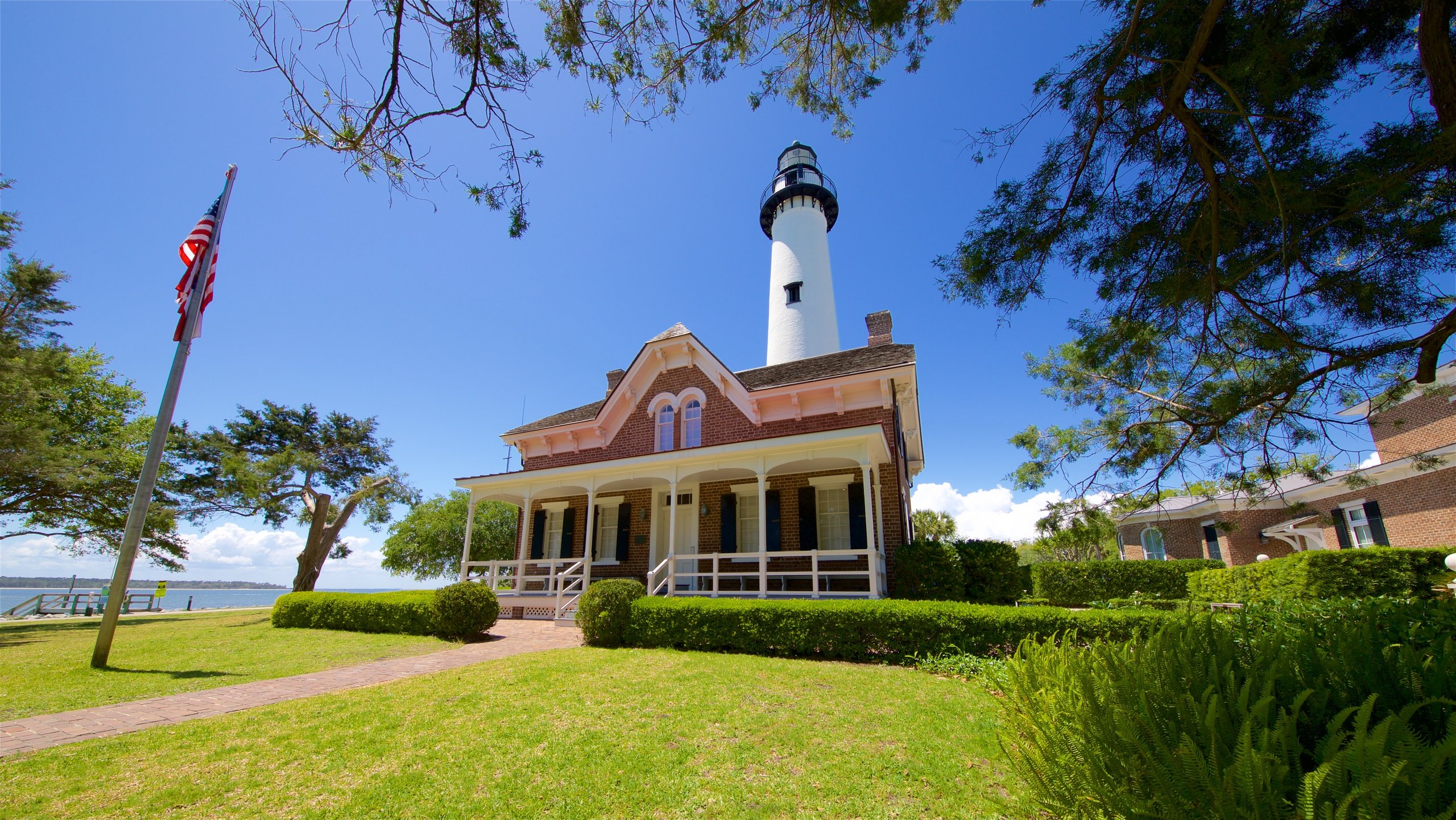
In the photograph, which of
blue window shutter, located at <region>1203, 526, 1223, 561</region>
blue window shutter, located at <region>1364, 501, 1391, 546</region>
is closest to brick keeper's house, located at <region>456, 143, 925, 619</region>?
blue window shutter, located at <region>1364, 501, 1391, 546</region>

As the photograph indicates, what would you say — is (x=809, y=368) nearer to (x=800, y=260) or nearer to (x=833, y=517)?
(x=833, y=517)

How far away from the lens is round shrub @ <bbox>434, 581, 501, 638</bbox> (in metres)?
10.7

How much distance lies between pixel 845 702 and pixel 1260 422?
5.67 metres

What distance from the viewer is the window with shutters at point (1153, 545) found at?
28.1m

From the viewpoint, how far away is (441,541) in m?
33.8

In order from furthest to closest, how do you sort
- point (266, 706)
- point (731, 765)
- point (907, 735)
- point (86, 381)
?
point (86, 381) → point (266, 706) → point (907, 735) → point (731, 765)

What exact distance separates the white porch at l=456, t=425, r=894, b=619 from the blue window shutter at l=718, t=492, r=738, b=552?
0.17 m

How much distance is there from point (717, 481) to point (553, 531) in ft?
18.8

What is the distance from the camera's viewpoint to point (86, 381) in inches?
938

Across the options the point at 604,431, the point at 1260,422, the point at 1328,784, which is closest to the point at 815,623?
the point at 1260,422

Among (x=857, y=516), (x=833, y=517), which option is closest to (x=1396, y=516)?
(x=857, y=516)

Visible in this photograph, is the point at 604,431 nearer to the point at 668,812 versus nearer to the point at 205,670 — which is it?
the point at 205,670

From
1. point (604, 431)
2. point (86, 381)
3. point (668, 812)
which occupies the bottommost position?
point (668, 812)

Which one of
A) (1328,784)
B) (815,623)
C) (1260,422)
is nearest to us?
(1328,784)
